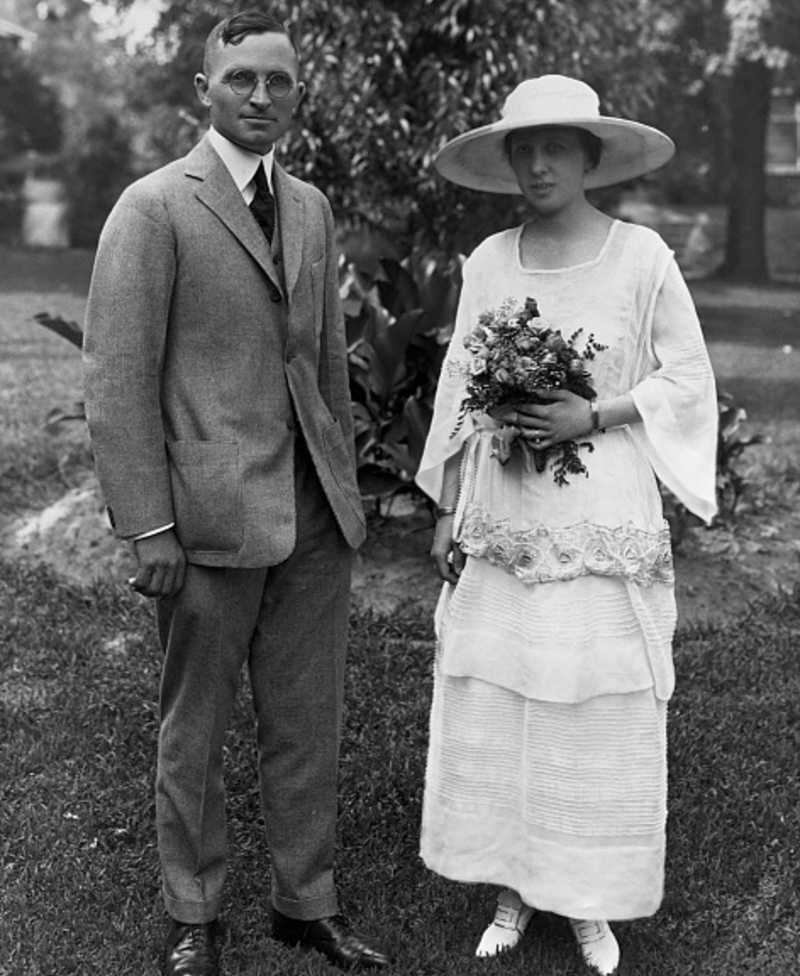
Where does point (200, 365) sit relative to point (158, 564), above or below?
above

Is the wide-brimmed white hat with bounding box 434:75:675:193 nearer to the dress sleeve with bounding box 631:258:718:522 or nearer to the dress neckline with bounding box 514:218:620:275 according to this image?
the dress neckline with bounding box 514:218:620:275

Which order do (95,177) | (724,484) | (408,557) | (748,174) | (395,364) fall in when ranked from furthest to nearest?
(95,177), (748,174), (724,484), (408,557), (395,364)

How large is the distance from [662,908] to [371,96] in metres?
7.07

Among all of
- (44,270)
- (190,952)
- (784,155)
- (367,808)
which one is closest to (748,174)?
(784,155)

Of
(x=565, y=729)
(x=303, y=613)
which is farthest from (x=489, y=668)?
(x=303, y=613)

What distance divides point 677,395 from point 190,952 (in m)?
1.74

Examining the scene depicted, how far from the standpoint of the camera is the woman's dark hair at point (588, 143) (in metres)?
3.47

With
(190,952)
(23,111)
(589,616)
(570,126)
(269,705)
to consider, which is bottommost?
(23,111)

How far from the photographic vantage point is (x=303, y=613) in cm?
355

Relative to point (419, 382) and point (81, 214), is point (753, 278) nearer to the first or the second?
point (81, 214)

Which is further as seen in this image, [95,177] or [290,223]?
[95,177]

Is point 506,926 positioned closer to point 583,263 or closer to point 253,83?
point 583,263

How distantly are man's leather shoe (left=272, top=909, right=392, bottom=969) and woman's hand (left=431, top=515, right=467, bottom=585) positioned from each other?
91 centimetres

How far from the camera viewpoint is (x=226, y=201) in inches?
130
